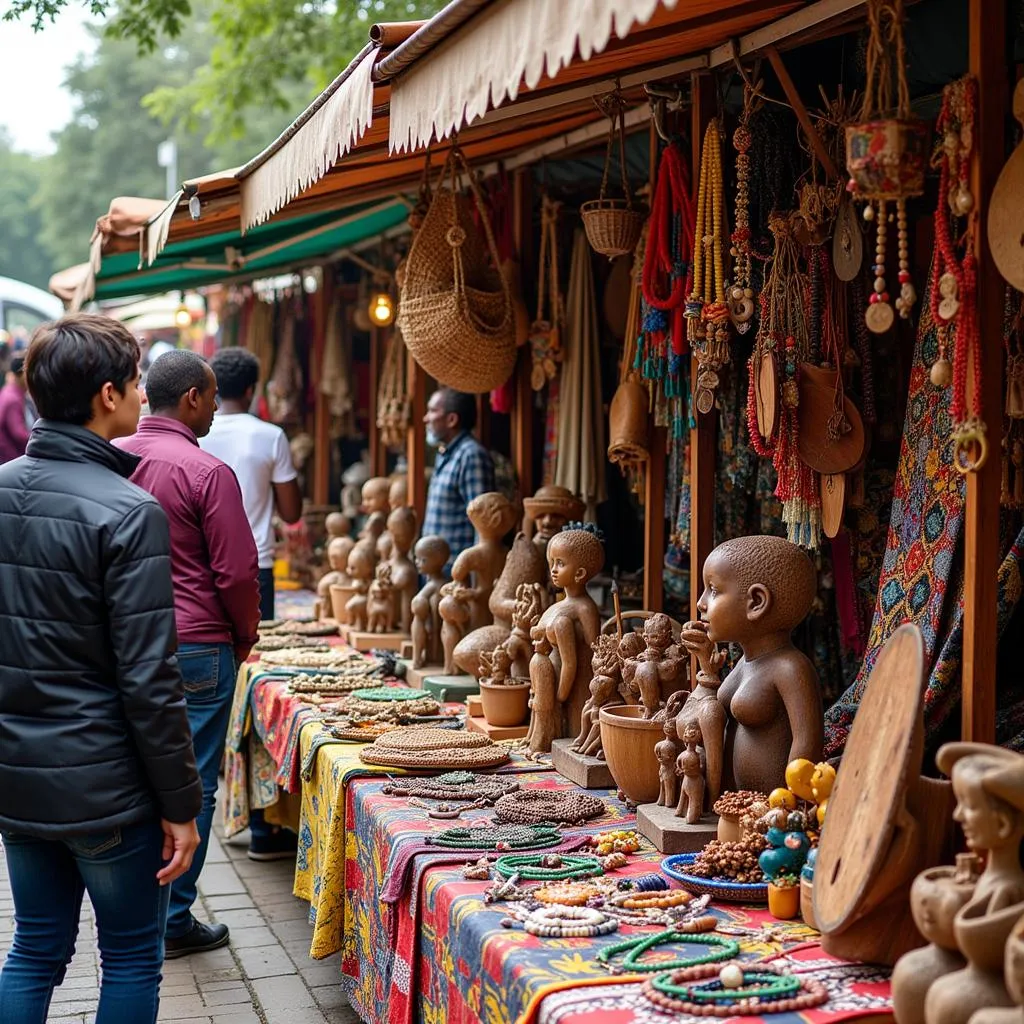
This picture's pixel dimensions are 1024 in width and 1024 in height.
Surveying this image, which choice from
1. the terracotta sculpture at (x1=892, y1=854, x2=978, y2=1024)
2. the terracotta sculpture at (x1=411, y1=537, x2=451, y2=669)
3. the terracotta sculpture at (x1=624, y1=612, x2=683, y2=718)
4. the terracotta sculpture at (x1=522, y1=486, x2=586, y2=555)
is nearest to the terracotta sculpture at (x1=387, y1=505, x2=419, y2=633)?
the terracotta sculpture at (x1=411, y1=537, x2=451, y2=669)

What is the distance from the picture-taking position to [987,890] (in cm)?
181

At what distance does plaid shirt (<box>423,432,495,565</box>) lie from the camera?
17.6 feet

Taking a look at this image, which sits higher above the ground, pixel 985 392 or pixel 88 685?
pixel 985 392

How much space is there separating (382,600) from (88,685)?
3.14 metres

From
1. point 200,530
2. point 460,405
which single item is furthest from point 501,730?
point 460,405

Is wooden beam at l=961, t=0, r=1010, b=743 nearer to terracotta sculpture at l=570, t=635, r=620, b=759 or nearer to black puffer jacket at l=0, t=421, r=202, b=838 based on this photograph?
terracotta sculpture at l=570, t=635, r=620, b=759

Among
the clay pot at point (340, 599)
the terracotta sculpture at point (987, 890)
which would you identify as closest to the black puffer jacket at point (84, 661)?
the terracotta sculpture at point (987, 890)

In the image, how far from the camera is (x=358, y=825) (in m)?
3.35

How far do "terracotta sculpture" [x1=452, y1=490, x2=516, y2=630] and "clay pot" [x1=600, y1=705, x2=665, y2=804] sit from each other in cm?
158

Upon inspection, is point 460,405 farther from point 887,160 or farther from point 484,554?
point 887,160

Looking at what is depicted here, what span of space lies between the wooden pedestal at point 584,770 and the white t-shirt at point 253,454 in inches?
98.8

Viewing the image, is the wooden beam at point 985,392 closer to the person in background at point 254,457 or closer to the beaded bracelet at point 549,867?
the beaded bracelet at point 549,867

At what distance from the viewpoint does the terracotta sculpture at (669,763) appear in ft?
9.45

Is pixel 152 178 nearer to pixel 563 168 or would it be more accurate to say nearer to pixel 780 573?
pixel 563 168
